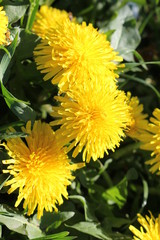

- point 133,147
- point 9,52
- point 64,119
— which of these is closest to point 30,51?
point 9,52

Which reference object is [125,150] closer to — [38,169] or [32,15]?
[38,169]

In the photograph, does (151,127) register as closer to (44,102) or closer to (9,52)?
(44,102)

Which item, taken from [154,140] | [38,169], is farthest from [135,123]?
[38,169]

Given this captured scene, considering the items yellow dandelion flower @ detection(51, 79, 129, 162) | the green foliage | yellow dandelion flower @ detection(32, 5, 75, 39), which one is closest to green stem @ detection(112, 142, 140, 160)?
the green foliage

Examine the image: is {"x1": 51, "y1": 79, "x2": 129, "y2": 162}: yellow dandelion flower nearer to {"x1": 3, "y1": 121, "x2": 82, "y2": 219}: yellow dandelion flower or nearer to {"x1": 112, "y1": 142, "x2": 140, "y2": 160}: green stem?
{"x1": 3, "y1": 121, "x2": 82, "y2": 219}: yellow dandelion flower

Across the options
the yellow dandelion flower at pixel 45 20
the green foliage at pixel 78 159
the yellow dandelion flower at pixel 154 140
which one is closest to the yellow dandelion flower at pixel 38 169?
the green foliage at pixel 78 159

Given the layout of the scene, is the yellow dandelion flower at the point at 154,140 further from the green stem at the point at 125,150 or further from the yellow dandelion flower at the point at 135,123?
the green stem at the point at 125,150
